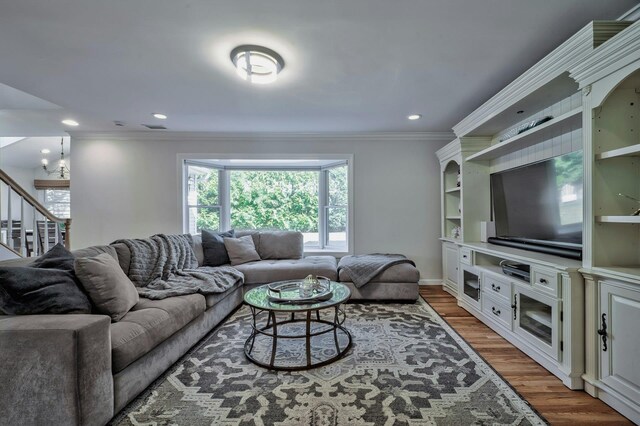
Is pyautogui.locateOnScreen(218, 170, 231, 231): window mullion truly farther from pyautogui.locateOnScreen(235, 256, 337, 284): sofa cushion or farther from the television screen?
the television screen

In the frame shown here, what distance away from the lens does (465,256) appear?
3.02m

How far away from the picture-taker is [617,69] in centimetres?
142

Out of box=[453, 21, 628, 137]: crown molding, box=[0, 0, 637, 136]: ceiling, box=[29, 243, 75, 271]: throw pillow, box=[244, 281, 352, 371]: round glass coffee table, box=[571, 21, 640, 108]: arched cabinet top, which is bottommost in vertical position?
box=[244, 281, 352, 371]: round glass coffee table

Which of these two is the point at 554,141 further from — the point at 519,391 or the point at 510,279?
the point at 519,391

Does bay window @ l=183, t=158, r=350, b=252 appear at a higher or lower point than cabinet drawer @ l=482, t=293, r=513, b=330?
higher

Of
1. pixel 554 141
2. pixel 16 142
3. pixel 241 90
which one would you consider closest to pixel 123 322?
pixel 241 90

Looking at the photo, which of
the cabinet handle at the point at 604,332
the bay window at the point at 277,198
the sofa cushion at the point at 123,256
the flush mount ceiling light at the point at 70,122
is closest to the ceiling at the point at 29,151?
the flush mount ceiling light at the point at 70,122

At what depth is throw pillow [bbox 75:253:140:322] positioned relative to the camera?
1689 mm

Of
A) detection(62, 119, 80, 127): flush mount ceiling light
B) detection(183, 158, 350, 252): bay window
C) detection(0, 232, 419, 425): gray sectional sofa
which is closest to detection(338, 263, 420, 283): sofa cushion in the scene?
detection(183, 158, 350, 252): bay window

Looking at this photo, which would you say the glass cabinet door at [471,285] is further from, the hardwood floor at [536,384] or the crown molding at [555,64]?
the crown molding at [555,64]

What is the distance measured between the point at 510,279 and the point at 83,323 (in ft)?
9.78

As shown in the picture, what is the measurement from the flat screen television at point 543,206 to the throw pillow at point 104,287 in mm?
3200

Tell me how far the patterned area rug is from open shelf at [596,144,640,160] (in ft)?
5.02

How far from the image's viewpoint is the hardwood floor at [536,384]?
1.44 m
